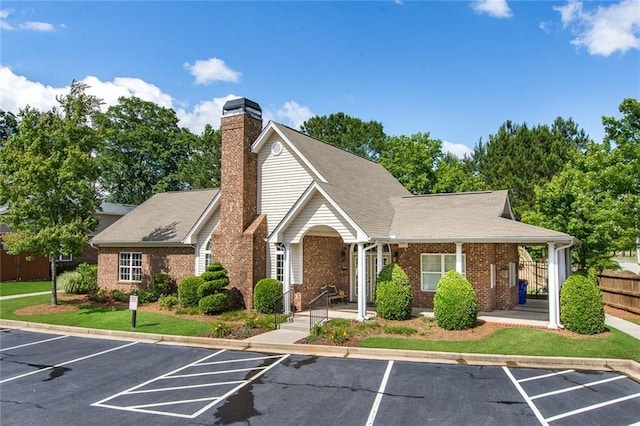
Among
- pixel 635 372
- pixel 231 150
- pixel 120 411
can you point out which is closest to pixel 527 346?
pixel 635 372

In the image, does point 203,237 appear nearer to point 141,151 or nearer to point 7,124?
point 141,151

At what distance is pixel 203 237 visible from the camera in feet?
71.3

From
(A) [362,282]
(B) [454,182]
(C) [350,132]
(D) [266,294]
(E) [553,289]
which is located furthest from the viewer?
(C) [350,132]

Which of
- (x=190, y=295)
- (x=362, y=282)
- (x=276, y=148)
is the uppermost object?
(x=276, y=148)

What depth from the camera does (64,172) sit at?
1961 cm

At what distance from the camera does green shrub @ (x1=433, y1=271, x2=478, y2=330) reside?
1464 centimetres

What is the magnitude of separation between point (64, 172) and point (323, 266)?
12193 mm

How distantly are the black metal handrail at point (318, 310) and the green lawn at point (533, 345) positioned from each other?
3.00 meters

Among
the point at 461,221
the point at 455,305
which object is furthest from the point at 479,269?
the point at 455,305

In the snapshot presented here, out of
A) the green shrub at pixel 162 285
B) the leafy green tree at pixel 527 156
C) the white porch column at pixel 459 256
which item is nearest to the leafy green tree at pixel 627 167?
the leafy green tree at pixel 527 156

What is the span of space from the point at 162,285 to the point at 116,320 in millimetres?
4485

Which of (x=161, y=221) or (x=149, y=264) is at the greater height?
(x=161, y=221)

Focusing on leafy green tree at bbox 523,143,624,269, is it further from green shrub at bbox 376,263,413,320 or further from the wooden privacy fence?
green shrub at bbox 376,263,413,320

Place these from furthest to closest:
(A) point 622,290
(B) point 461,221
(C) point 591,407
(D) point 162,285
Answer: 1. (D) point 162,285
2. (A) point 622,290
3. (B) point 461,221
4. (C) point 591,407
